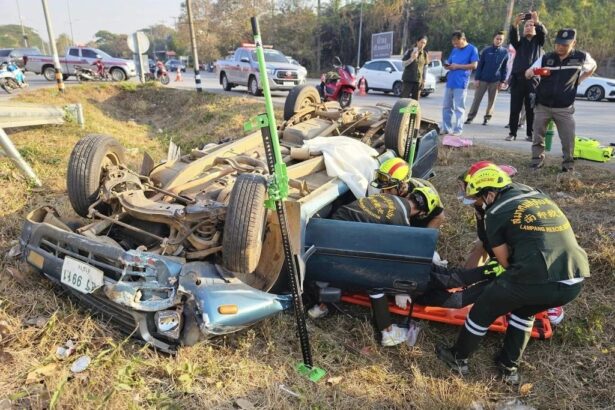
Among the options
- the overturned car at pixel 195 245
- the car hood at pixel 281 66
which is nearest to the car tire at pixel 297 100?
the overturned car at pixel 195 245

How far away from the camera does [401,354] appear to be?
2.77 m

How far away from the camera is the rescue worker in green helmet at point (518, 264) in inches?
93.4

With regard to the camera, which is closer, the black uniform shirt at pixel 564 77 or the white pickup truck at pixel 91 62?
the black uniform shirt at pixel 564 77

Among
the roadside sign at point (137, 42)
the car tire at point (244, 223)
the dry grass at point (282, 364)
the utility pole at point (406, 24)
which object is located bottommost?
the dry grass at point (282, 364)

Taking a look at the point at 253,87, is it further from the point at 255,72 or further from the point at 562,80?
the point at 562,80

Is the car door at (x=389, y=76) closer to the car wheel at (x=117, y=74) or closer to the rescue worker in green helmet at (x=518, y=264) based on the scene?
the car wheel at (x=117, y=74)

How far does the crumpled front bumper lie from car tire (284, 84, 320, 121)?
3.01 m

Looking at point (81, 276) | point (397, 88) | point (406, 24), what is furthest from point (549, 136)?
point (406, 24)

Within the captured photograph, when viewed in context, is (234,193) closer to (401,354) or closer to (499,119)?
(401,354)

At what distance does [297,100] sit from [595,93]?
493 inches

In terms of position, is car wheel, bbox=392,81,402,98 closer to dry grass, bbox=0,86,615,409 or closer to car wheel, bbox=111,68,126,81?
dry grass, bbox=0,86,615,409

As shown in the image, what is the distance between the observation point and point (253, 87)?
1346cm

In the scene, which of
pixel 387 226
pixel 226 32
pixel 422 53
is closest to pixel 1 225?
pixel 387 226

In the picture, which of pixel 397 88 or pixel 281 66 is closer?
pixel 281 66
